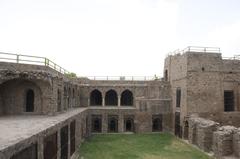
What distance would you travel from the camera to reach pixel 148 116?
35.0m

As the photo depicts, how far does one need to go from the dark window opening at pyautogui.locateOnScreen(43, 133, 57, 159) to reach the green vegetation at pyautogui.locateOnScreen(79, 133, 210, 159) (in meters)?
7.14

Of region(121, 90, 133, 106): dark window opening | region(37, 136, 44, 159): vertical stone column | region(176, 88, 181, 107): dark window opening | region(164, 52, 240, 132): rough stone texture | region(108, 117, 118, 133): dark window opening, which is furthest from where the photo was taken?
region(121, 90, 133, 106): dark window opening

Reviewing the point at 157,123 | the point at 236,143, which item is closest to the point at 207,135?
the point at 236,143

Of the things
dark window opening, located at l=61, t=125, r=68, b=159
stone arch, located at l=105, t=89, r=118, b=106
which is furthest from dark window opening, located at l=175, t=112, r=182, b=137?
dark window opening, located at l=61, t=125, r=68, b=159

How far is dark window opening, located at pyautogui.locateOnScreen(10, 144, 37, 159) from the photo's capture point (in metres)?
10.1

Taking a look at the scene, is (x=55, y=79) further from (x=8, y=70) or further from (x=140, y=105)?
(x=140, y=105)

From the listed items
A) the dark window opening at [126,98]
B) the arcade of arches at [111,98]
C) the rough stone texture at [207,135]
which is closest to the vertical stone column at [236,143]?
the rough stone texture at [207,135]

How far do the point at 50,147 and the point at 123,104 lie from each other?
98.1ft

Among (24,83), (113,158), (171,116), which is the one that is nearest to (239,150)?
(113,158)

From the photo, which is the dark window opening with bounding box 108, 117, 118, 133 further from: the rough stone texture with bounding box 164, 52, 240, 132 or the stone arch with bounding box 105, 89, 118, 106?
the rough stone texture with bounding box 164, 52, 240, 132

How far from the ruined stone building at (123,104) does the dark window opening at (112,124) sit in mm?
130

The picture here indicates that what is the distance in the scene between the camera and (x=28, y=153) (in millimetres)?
11227

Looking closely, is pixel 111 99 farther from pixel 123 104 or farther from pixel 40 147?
pixel 40 147

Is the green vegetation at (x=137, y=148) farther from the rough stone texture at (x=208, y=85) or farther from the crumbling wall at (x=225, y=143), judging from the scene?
the rough stone texture at (x=208, y=85)
